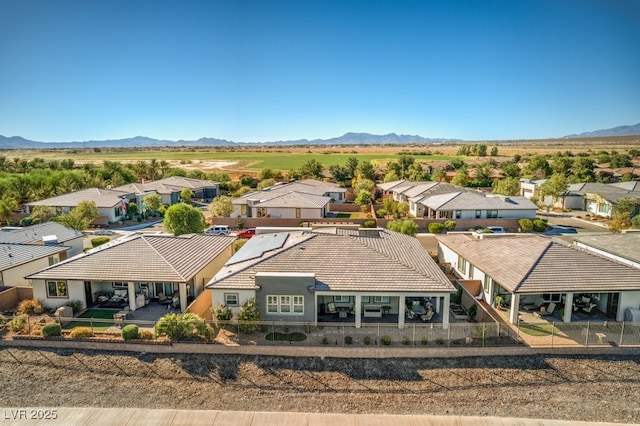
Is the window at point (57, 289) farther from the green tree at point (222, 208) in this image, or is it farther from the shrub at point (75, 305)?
the green tree at point (222, 208)

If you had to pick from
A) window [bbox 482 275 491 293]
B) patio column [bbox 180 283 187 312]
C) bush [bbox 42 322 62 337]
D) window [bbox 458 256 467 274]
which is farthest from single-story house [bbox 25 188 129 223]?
window [bbox 482 275 491 293]

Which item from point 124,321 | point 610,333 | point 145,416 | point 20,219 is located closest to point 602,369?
point 610,333

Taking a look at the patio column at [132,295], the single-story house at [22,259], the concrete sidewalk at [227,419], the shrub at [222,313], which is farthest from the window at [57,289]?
the shrub at [222,313]

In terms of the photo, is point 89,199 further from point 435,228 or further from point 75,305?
point 435,228

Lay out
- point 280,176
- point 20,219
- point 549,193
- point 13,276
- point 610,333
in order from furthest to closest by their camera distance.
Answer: point 280,176 → point 549,193 → point 20,219 → point 13,276 → point 610,333

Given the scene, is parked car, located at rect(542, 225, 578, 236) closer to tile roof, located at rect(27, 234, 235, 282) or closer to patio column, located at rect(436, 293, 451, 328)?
patio column, located at rect(436, 293, 451, 328)

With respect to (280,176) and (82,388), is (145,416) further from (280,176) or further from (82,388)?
(280,176)

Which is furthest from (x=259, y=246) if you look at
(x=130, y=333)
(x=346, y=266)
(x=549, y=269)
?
(x=549, y=269)
